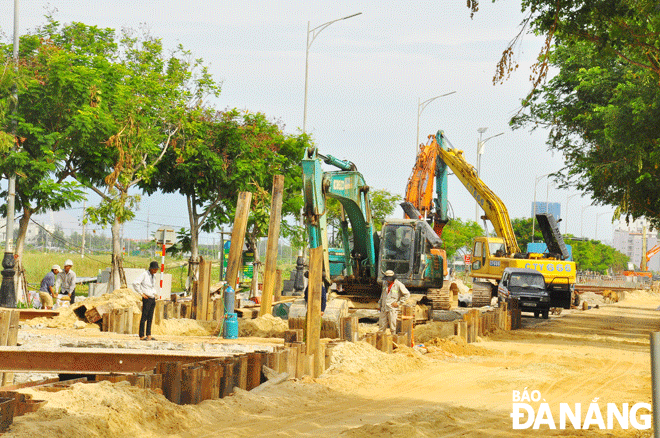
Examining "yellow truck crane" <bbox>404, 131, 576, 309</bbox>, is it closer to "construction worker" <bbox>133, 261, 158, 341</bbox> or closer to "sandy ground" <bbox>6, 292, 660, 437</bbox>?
"sandy ground" <bbox>6, 292, 660, 437</bbox>

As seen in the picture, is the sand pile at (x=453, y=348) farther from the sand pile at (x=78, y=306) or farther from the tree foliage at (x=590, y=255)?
the tree foliage at (x=590, y=255)

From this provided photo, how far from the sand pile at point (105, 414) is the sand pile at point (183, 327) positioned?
8.22 meters

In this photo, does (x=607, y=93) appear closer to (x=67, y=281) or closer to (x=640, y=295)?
(x=67, y=281)

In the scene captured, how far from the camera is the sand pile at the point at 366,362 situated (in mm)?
12727

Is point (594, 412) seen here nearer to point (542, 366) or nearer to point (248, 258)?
point (542, 366)

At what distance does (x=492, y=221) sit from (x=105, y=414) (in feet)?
81.1

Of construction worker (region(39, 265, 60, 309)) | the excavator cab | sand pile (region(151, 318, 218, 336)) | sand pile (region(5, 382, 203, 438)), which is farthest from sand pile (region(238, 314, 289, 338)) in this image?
sand pile (region(5, 382, 203, 438))

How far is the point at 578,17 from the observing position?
45.8 feet

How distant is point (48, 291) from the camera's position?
66.9 ft

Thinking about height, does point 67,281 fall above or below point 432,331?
above

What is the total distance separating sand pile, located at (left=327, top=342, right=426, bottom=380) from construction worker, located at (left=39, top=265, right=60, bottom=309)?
9711mm

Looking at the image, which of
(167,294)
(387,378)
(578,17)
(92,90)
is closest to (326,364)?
(387,378)

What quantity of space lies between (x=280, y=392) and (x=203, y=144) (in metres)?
22.6

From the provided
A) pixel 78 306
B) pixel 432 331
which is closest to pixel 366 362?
pixel 432 331
